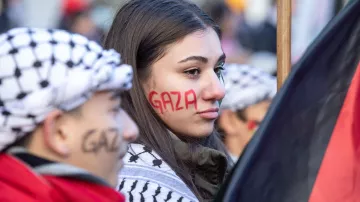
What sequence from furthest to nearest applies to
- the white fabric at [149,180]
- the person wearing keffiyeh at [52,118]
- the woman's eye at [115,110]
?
the white fabric at [149,180] < the woman's eye at [115,110] < the person wearing keffiyeh at [52,118]

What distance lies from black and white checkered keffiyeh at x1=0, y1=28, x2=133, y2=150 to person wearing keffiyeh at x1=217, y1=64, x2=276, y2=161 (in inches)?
142

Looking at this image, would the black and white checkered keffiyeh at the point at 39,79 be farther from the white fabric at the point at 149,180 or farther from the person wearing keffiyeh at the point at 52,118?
the white fabric at the point at 149,180

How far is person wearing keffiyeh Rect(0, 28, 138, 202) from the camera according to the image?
2811mm

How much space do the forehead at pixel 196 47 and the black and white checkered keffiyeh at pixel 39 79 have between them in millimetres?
1054

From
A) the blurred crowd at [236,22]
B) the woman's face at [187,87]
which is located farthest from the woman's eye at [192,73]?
the blurred crowd at [236,22]

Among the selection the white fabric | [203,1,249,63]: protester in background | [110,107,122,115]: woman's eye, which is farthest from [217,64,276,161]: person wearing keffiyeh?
[203,1,249,63]: protester in background

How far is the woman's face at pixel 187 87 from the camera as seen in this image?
396cm

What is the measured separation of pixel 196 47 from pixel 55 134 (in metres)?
1.24

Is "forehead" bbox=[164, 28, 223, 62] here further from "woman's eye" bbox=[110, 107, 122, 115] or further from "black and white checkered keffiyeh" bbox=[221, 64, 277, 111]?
"black and white checkered keffiyeh" bbox=[221, 64, 277, 111]

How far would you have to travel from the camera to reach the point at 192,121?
400cm

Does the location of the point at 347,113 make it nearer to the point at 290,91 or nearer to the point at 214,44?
the point at 290,91

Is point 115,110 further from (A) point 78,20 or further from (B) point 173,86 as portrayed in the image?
(A) point 78,20

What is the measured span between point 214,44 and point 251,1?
493 inches

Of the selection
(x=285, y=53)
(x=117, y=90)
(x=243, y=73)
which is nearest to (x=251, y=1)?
(x=243, y=73)
